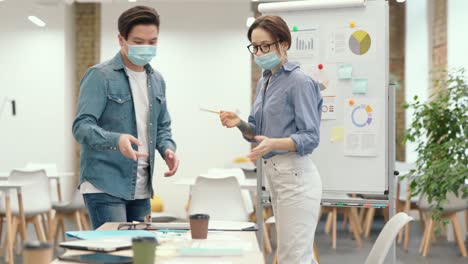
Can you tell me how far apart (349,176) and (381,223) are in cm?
566

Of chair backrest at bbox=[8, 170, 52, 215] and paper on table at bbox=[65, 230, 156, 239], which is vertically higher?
paper on table at bbox=[65, 230, 156, 239]

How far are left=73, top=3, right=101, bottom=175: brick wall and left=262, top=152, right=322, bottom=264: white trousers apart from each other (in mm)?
8262

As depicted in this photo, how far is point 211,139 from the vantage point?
994cm

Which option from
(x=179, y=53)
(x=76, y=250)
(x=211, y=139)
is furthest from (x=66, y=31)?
(x=76, y=250)

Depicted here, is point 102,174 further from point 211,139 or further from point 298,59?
point 211,139

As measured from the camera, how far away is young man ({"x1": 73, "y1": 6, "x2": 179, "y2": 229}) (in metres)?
2.66

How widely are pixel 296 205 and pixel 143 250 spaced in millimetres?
1484

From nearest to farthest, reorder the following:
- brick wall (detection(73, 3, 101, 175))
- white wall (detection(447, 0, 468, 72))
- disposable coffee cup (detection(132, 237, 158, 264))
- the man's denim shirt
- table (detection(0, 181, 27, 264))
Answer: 1. disposable coffee cup (detection(132, 237, 158, 264))
2. the man's denim shirt
3. table (detection(0, 181, 27, 264))
4. white wall (detection(447, 0, 468, 72))
5. brick wall (detection(73, 3, 101, 175))

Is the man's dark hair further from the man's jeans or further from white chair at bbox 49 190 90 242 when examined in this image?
white chair at bbox 49 190 90 242

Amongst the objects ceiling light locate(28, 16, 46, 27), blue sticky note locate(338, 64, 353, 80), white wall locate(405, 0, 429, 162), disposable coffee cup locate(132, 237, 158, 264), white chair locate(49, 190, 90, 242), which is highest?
ceiling light locate(28, 16, 46, 27)

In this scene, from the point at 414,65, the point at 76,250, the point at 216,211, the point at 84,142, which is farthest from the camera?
the point at 414,65

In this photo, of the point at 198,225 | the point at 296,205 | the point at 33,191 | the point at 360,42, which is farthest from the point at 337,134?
the point at 33,191

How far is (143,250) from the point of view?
157 centimetres

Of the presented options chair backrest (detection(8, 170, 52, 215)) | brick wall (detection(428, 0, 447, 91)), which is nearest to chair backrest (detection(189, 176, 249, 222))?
chair backrest (detection(8, 170, 52, 215))
